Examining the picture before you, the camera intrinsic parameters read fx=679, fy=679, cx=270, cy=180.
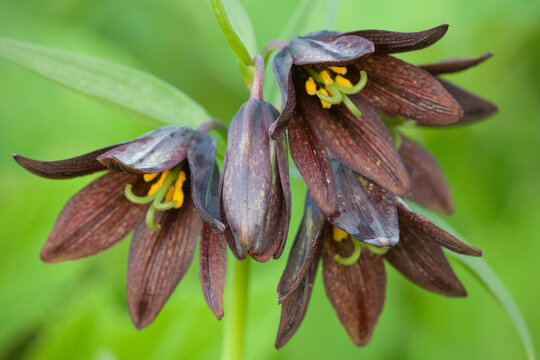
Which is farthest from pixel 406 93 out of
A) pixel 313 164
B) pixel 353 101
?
pixel 313 164

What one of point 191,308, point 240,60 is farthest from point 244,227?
point 191,308

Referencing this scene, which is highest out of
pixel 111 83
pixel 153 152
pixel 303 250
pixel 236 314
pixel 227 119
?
pixel 227 119

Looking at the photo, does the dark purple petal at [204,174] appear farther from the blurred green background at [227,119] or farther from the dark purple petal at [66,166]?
the blurred green background at [227,119]

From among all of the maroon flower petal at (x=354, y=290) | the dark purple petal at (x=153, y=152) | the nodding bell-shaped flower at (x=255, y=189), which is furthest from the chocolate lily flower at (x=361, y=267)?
the dark purple petal at (x=153, y=152)

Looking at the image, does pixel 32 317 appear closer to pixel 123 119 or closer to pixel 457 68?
pixel 123 119

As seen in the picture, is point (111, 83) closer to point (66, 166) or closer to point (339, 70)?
point (66, 166)

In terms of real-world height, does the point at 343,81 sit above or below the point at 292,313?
above

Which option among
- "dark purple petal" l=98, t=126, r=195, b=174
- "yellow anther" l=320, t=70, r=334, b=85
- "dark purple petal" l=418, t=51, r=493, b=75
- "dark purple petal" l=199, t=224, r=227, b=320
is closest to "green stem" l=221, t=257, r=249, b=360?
"dark purple petal" l=199, t=224, r=227, b=320
